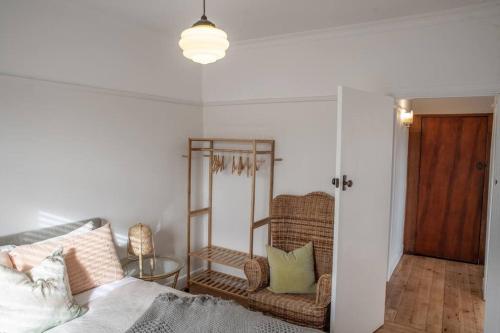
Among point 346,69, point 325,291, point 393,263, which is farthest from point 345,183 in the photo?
point 393,263

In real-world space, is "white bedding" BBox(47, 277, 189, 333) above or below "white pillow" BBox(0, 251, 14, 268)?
below

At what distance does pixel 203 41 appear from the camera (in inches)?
61.4

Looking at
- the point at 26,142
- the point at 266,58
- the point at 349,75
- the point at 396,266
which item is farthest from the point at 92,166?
the point at 396,266

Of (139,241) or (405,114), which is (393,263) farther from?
(139,241)

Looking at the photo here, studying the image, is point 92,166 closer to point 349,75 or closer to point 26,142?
point 26,142

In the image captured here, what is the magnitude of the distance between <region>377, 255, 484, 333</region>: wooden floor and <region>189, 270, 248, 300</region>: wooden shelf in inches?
49.4

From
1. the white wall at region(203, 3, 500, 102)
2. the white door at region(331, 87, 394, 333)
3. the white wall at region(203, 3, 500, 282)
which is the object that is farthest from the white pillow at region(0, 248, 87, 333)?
the white wall at region(203, 3, 500, 102)

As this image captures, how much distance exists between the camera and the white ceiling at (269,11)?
2426 mm

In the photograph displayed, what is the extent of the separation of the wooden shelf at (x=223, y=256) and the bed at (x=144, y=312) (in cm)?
98

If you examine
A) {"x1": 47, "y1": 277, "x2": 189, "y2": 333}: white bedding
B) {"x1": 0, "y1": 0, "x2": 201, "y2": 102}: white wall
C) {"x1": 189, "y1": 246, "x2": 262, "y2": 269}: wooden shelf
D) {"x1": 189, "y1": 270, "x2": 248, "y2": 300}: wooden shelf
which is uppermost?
{"x1": 0, "y1": 0, "x2": 201, "y2": 102}: white wall

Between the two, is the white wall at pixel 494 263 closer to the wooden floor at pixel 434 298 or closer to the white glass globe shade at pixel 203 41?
the wooden floor at pixel 434 298

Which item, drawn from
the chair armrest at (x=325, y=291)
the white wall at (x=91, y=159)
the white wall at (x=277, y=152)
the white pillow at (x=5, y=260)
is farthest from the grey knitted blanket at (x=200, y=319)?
the white wall at (x=277, y=152)

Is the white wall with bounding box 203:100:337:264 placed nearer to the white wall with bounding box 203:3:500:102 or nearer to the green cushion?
the white wall with bounding box 203:3:500:102

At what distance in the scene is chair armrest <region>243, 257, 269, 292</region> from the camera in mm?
2754
